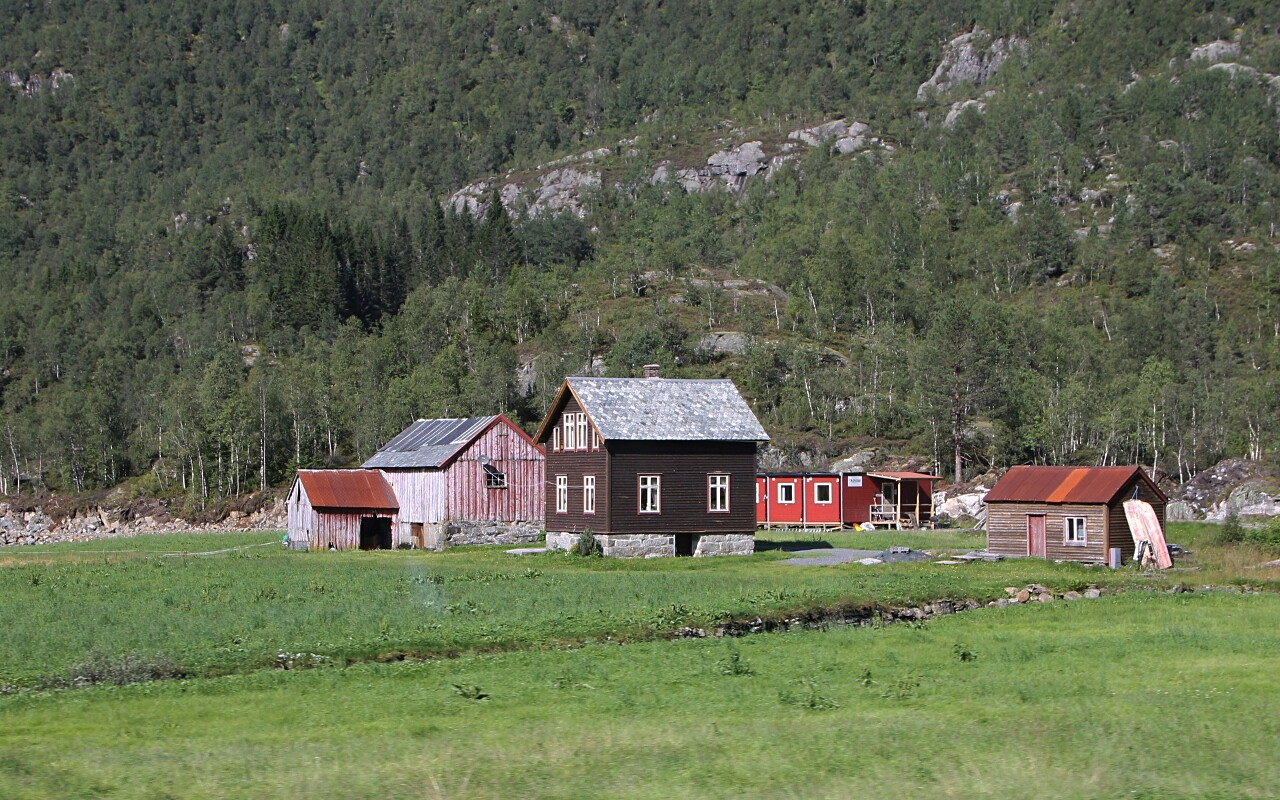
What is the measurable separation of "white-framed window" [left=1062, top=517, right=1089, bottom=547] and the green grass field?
970 cm

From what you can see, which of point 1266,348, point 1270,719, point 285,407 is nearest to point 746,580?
point 1270,719

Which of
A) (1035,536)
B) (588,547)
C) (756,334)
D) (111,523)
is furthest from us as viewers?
(756,334)

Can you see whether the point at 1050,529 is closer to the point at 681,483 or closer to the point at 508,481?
the point at 681,483

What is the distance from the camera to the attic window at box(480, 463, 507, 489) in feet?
224

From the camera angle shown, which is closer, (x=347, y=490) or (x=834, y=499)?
(x=347, y=490)

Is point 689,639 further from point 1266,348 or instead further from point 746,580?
point 1266,348

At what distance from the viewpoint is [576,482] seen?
58.7 metres

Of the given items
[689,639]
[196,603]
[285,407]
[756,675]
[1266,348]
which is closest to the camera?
[756,675]

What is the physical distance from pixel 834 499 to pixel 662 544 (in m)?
26.1

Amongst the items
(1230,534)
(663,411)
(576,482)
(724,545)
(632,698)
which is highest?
(663,411)

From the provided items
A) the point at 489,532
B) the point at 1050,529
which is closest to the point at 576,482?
the point at 489,532

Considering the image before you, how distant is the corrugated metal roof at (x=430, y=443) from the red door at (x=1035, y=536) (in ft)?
90.5

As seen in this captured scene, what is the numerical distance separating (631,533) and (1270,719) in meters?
37.9

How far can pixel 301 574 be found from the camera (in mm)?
44719
